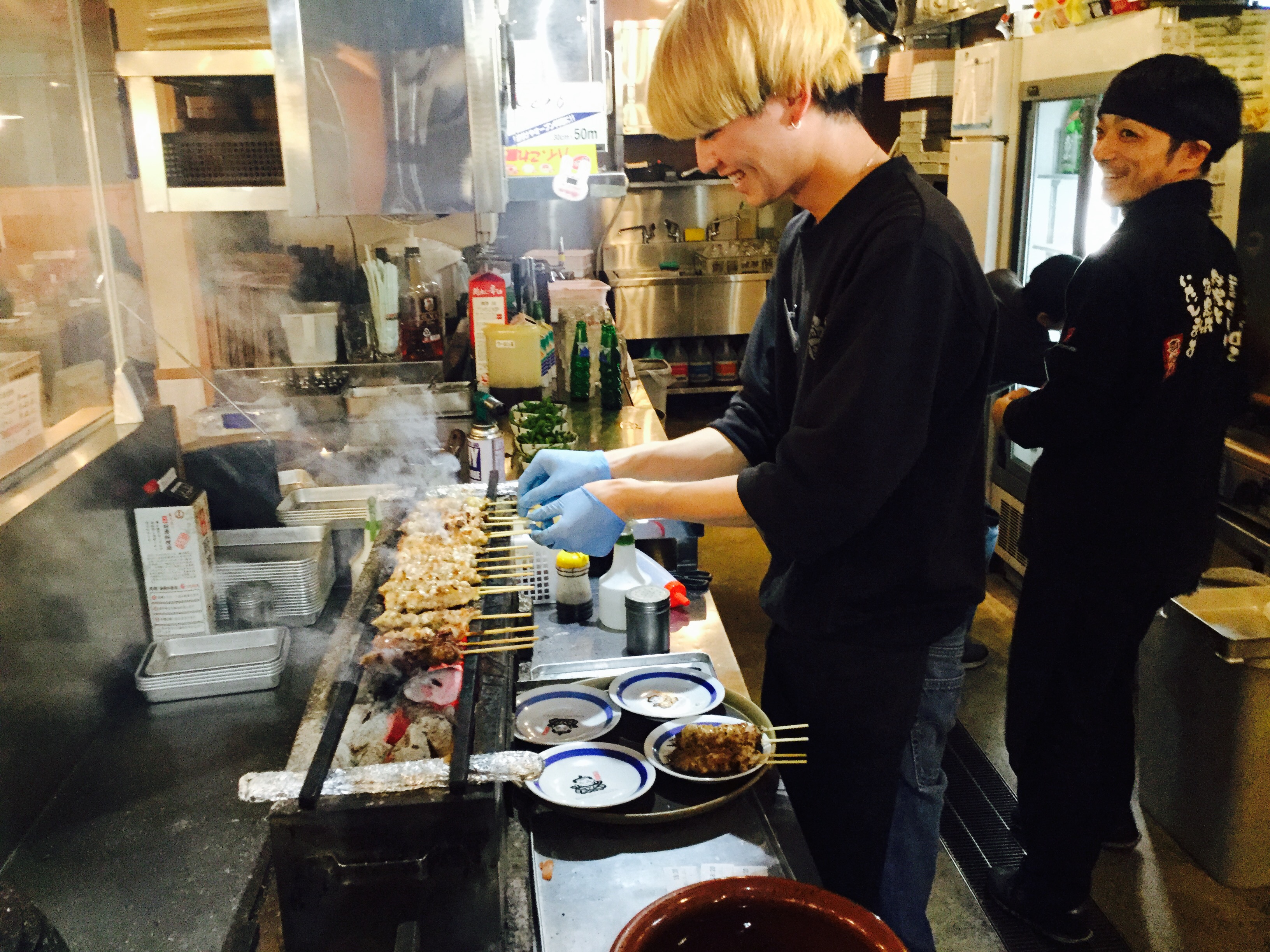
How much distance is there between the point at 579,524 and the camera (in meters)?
2.00

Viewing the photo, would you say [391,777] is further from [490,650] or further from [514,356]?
[514,356]

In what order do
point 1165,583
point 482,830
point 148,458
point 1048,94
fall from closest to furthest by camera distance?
point 482,830 → point 148,458 → point 1165,583 → point 1048,94

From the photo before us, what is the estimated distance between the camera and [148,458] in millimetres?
2383

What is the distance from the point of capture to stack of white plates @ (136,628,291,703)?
216 centimetres

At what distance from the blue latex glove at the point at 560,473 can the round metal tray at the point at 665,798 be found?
529mm

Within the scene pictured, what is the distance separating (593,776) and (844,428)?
813 millimetres

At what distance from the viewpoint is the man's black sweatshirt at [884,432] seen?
60.3 inches

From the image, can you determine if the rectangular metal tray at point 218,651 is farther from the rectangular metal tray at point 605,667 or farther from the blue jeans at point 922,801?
the blue jeans at point 922,801

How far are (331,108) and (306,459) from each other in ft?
4.26

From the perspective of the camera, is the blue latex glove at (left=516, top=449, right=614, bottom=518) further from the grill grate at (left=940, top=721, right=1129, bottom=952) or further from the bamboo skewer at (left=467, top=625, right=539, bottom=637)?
the grill grate at (left=940, top=721, right=1129, bottom=952)

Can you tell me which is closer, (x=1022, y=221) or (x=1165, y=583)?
(x=1165, y=583)

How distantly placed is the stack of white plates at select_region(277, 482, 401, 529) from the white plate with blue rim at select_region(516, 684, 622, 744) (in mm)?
854

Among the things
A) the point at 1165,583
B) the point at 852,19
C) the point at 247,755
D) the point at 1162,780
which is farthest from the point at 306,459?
the point at 852,19

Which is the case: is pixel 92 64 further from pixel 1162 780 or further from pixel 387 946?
pixel 1162 780
